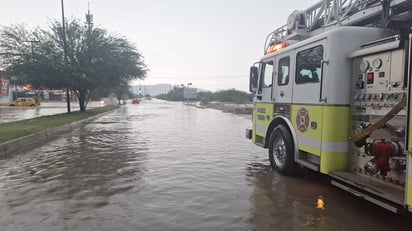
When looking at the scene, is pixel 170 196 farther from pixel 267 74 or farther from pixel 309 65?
pixel 267 74

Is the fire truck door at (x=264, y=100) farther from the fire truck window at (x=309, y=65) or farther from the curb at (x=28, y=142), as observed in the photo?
the curb at (x=28, y=142)

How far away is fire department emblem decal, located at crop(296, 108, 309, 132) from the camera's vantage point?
20.1ft

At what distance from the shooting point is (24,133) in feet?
41.8

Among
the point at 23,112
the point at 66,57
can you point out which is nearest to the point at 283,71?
the point at 66,57

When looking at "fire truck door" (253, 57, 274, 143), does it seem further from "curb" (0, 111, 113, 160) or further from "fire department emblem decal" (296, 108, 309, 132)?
"curb" (0, 111, 113, 160)

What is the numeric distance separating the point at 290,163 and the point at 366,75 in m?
2.39

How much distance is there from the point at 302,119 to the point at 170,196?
2.74 metres

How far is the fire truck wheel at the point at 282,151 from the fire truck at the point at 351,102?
0.02 metres

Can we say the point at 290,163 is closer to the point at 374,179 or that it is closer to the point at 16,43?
the point at 374,179

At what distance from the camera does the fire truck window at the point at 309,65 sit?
19.6 feet

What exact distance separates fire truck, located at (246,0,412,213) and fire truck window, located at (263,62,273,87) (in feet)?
0.79

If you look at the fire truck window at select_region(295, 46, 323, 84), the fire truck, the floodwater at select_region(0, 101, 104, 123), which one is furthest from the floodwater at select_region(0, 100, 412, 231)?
the floodwater at select_region(0, 101, 104, 123)

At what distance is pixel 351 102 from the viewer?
549 cm

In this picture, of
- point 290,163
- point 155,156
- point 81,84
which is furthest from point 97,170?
point 81,84
